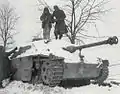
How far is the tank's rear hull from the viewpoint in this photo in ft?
39.9

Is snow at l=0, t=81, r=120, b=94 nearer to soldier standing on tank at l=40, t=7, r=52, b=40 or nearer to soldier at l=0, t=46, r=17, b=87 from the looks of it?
soldier at l=0, t=46, r=17, b=87

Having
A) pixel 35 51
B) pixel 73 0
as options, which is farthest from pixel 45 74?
pixel 73 0

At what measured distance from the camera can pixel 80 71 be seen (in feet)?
41.5

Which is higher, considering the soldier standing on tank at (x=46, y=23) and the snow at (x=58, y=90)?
the soldier standing on tank at (x=46, y=23)

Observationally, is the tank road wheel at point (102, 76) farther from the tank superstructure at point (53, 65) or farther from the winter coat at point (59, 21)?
the winter coat at point (59, 21)

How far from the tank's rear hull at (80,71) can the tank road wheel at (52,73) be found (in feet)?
1.88

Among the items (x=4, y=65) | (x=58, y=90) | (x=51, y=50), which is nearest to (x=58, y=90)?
(x=58, y=90)

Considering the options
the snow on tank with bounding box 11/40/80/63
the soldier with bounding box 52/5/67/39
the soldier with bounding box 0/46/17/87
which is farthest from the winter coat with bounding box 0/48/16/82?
the soldier with bounding box 52/5/67/39

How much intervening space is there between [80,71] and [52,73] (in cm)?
180

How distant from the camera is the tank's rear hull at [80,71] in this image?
479 inches

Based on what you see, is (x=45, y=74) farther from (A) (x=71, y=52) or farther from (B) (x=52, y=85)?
(A) (x=71, y=52)

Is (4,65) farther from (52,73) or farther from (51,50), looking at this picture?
(52,73)

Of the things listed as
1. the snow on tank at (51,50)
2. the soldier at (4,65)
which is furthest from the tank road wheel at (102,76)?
the soldier at (4,65)

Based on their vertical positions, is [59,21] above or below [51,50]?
above
